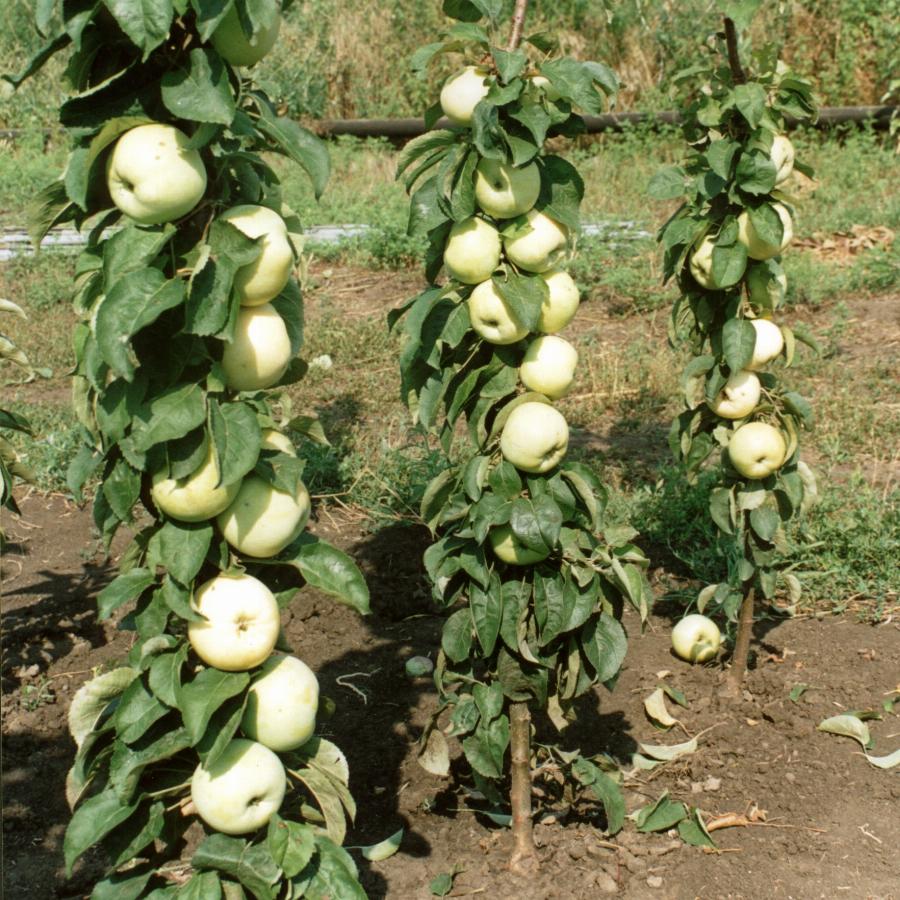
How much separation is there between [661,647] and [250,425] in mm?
2168

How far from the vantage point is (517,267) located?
2193mm

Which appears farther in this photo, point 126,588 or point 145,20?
point 126,588

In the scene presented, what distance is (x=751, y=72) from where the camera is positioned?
2.91 m

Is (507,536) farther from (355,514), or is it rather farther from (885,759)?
(355,514)

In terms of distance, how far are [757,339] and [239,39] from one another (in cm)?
174

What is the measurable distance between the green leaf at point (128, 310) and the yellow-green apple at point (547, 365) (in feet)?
2.73

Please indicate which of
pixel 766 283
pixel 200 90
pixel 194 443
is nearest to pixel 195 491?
pixel 194 443

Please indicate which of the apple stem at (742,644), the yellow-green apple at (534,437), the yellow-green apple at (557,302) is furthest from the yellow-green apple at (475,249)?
the apple stem at (742,644)

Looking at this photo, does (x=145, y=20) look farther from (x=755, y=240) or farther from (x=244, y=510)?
(x=755, y=240)

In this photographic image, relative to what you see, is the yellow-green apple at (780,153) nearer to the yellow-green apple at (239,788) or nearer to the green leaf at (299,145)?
the green leaf at (299,145)

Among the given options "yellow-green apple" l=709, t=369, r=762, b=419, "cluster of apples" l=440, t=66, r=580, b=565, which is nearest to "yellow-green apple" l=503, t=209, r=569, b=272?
"cluster of apples" l=440, t=66, r=580, b=565

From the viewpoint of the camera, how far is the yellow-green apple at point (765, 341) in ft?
9.68

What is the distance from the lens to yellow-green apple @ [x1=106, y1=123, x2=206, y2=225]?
1.56 metres

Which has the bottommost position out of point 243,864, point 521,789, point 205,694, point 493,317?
point 521,789
